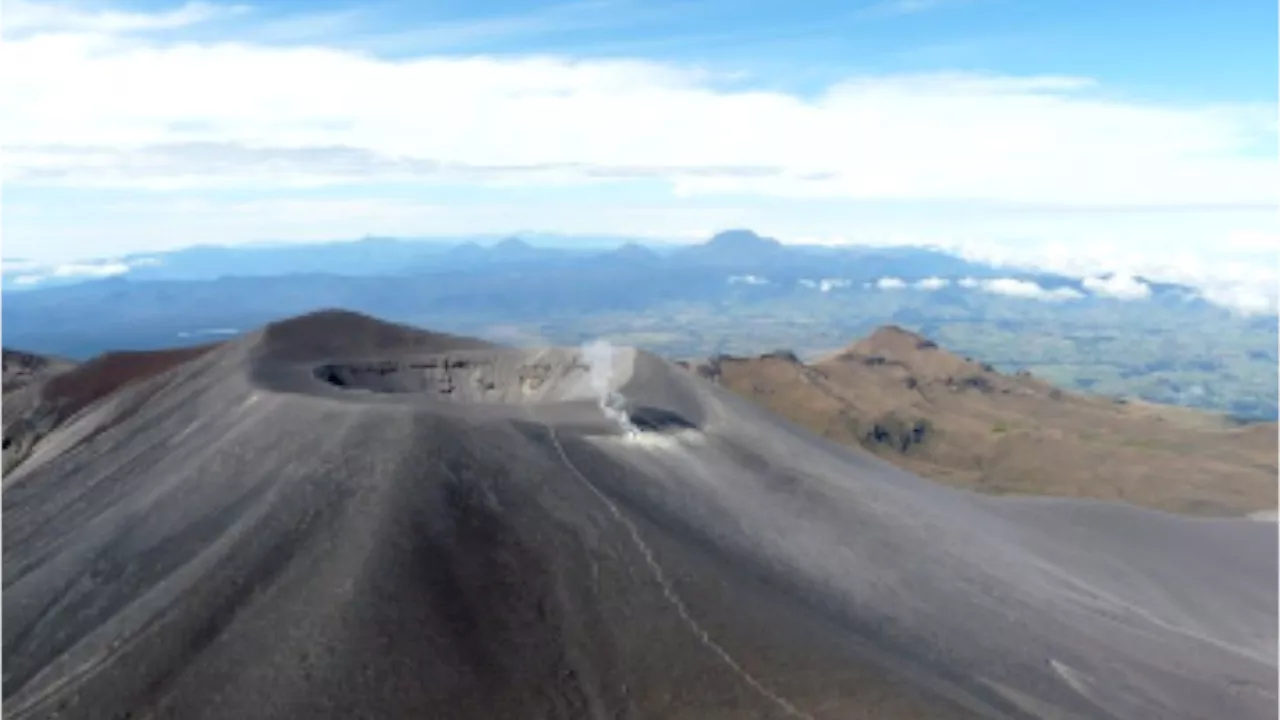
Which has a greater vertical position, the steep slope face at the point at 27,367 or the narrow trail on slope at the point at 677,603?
the steep slope face at the point at 27,367

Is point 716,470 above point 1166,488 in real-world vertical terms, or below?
above

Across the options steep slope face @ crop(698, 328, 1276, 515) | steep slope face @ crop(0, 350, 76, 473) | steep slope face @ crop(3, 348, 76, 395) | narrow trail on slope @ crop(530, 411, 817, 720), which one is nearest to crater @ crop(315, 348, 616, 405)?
narrow trail on slope @ crop(530, 411, 817, 720)

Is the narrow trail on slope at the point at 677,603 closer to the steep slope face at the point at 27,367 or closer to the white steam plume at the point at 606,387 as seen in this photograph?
the white steam plume at the point at 606,387

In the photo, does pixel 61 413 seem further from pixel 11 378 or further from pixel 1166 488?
pixel 1166 488

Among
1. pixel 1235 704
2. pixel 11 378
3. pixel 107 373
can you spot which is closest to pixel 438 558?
pixel 1235 704

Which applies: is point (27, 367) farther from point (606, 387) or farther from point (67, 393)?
point (606, 387)

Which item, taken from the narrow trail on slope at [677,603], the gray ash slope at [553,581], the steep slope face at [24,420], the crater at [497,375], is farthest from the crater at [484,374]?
the steep slope face at [24,420]
